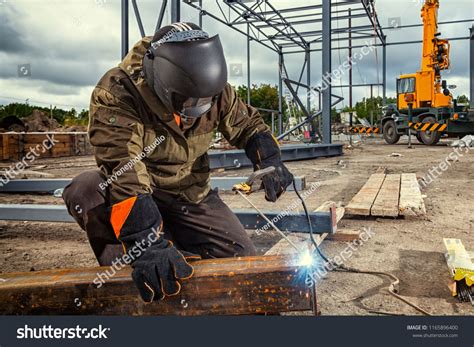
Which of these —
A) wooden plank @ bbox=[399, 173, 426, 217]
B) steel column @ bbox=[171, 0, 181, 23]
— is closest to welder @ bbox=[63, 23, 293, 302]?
wooden plank @ bbox=[399, 173, 426, 217]

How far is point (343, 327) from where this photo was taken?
5.16ft

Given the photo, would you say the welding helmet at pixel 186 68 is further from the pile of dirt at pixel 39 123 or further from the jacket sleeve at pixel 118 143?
the pile of dirt at pixel 39 123

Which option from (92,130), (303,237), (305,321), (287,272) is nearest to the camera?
(287,272)

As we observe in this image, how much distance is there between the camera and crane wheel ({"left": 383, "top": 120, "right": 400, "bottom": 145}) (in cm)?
1442

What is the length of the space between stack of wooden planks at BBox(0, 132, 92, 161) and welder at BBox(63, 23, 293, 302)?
32.6 feet

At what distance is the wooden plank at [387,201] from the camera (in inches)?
138

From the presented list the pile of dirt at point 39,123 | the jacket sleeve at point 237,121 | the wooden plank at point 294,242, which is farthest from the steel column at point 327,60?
the pile of dirt at point 39,123

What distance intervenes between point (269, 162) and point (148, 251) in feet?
3.29

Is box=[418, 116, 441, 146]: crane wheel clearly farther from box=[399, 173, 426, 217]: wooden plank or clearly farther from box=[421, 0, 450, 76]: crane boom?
box=[399, 173, 426, 217]: wooden plank

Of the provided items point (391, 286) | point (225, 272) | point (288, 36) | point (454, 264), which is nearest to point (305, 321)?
point (225, 272)

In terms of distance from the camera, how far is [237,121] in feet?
7.57

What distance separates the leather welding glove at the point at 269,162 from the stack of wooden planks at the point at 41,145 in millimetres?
10077

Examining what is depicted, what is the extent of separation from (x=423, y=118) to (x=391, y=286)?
12492mm

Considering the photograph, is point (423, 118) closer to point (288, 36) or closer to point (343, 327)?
point (288, 36)
